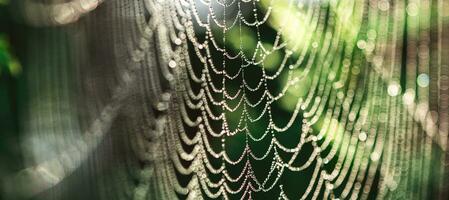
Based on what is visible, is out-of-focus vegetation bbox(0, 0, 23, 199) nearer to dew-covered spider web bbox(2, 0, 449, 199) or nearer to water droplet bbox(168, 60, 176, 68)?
dew-covered spider web bbox(2, 0, 449, 199)

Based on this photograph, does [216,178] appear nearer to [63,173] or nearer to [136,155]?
[136,155]

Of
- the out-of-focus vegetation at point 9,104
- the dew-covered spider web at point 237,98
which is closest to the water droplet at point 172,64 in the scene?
the dew-covered spider web at point 237,98

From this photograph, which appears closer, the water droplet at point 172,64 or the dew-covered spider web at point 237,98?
the dew-covered spider web at point 237,98

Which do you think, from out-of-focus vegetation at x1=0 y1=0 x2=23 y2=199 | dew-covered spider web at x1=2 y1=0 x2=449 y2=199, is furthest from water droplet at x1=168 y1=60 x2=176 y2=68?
out-of-focus vegetation at x1=0 y1=0 x2=23 y2=199

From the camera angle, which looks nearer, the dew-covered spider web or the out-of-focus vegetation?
the dew-covered spider web

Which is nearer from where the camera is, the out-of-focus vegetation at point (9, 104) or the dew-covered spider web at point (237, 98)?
the dew-covered spider web at point (237, 98)

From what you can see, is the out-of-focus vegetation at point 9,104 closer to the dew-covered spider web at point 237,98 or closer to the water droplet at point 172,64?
the dew-covered spider web at point 237,98

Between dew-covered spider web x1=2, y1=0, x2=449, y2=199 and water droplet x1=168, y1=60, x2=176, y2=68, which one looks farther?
water droplet x1=168, y1=60, x2=176, y2=68

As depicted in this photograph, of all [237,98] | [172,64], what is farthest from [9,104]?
[237,98]

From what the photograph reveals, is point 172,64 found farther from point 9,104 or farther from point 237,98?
point 9,104
